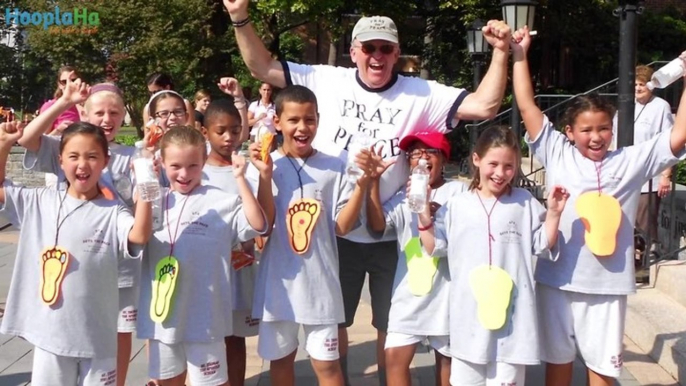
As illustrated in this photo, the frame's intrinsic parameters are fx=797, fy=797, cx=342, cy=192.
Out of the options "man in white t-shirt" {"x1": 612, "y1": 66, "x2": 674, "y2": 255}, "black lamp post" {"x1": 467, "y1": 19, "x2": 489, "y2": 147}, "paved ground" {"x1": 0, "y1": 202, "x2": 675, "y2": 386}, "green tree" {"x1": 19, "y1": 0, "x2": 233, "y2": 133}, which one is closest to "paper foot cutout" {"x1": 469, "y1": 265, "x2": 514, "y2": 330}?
"paved ground" {"x1": 0, "y1": 202, "x2": 675, "y2": 386}

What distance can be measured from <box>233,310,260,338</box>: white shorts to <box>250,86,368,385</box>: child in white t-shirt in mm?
395

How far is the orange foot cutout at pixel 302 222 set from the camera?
11.8 feet

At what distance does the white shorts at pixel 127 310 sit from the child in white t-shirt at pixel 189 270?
403 mm

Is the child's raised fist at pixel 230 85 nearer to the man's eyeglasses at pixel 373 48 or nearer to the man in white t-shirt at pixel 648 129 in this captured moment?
the man's eyeglasses at pixel 373 48

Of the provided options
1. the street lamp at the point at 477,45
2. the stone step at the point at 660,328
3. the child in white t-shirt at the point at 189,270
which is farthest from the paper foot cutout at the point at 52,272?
the street lamp at the point at 477,45

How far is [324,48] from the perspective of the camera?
2825cm

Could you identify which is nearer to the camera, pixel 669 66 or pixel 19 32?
pixel 669 66

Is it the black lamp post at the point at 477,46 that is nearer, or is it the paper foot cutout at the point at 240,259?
the paper foot cutout at the point at 240,259

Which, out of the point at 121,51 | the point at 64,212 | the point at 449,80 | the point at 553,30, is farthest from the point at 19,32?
the point at 64,212

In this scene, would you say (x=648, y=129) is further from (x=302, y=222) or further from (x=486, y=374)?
(x=302, y=222)

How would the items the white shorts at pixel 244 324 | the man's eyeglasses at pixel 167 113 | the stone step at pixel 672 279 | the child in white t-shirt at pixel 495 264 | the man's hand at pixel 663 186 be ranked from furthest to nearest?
the man's hand at pixel 663 186
the stone step at pixel 672 279
the man's eyeglasses at pixel 167 113
the white shorts at pixel 244 324
the child in white t-shirt at pixel 495 264

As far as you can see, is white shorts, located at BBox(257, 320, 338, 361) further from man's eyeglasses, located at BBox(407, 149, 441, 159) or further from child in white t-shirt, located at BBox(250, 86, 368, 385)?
man's eyeglasses, located at BBox(407, 149, 441, 159)

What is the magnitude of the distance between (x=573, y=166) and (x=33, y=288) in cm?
248

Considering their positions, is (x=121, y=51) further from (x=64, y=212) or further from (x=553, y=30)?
(x=64, y=212)
